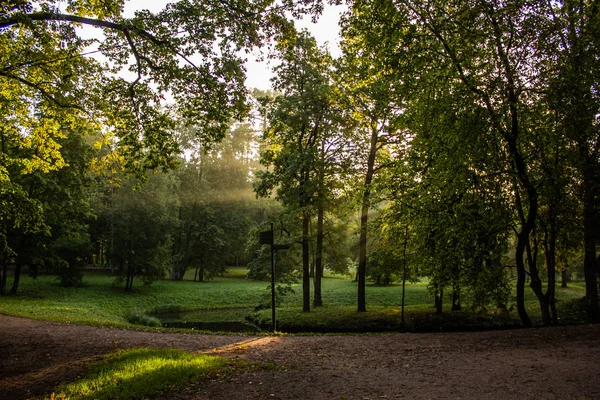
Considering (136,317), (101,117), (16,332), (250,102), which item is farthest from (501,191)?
(136,317)

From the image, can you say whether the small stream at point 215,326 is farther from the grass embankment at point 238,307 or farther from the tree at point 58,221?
the tree at point 58,221

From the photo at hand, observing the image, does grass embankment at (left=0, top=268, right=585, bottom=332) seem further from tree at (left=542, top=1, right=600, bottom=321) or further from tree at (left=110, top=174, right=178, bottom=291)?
tree at (left=542, top=1, right=600, bottom=321)

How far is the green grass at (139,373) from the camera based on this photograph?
18.3 feet

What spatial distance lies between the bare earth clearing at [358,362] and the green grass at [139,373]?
40 centimetres

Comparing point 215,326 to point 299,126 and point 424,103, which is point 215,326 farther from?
point 424,103

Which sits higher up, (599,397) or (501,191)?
(501,191)

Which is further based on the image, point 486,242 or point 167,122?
point 486,242

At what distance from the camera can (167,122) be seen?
34.3 ft

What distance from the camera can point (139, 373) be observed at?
637 cm

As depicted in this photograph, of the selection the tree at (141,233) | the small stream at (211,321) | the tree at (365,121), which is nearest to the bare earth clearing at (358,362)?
the small stream at (211,321)

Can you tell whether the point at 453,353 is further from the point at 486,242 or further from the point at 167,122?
the point at 167,122

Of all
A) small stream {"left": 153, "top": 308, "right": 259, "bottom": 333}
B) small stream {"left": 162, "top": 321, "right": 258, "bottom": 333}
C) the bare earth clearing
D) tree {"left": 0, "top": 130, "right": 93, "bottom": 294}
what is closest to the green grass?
the bare earth clearing

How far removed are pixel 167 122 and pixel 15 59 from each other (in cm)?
393

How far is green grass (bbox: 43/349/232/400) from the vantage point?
5582mm
